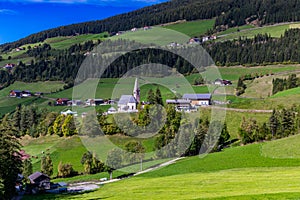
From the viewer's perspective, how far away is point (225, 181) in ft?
122

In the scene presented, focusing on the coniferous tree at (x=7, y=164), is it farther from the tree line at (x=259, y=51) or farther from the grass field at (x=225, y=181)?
the tree line at (x=259, y=51)

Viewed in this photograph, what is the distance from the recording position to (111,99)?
434 feet

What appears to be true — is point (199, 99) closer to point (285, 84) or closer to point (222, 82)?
point (285, 84)

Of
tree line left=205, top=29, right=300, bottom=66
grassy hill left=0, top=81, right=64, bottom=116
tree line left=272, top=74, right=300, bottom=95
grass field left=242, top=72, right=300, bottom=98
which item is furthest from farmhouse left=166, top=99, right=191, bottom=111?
tree line left=205, top=29, right=300, bottom=66

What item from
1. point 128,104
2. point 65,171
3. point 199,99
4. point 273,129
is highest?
point 199,99

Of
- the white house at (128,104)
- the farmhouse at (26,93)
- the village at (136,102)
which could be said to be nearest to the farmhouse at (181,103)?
the village at (136,102)

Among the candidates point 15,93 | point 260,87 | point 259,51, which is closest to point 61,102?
point 15,93

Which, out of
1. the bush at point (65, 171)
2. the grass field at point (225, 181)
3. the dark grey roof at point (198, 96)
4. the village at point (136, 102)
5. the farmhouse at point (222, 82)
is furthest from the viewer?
the farmhouse at point (222, 82)

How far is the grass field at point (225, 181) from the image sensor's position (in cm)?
2902

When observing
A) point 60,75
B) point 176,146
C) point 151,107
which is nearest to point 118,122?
point 151,107

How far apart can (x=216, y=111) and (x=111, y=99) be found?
49.8 metres

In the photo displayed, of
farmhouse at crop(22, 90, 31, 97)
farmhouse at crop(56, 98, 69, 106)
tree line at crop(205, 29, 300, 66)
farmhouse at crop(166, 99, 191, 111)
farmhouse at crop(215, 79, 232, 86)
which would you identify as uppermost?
tree line at crop(205, 29, 300, 66)

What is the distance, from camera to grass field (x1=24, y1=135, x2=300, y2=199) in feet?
95.2

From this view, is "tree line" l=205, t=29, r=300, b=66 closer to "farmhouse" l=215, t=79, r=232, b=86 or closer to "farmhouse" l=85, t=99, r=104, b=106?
"farmhouse" l=215, t=79, r=232, b=86
